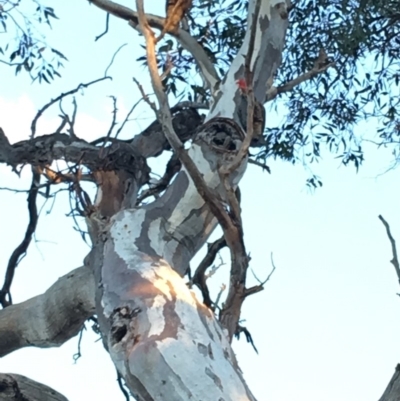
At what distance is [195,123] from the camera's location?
349cm

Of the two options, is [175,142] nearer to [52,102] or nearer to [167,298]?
[167,298]

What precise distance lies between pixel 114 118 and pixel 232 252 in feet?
3.65

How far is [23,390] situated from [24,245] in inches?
47.8

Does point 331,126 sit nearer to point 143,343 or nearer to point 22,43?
point 22,43

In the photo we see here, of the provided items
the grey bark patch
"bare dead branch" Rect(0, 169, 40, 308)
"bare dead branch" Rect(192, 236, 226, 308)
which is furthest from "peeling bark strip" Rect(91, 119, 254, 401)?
"bare dead branch" Rect(0, 169, 40, 308)

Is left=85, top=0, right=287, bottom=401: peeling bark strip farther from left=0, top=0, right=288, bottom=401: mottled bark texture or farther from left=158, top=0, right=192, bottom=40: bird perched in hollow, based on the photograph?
left=158, top=0, right=192, bottom=40: bird perched in hollow

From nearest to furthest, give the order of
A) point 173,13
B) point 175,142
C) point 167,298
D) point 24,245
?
point 167,298 → point 175,142 → point 173,13 → point 24,245

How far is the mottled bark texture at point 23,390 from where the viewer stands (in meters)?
2.47

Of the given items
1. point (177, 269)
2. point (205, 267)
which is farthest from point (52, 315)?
point (205, 267)

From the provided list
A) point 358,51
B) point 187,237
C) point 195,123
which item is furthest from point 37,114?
point 358,51

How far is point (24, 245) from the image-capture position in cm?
361

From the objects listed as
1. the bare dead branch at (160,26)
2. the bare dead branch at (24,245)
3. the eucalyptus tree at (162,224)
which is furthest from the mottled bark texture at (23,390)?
the bare dead branch at (160,26)

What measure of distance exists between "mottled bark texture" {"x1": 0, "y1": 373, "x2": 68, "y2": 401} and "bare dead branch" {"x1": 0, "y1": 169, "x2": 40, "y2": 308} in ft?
3.12

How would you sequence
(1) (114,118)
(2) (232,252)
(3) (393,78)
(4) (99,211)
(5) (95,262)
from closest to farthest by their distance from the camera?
(2) (232,252)
(5) (95,262)
(4) (99,211)
(1) (114,118)
(3) (393,78)
